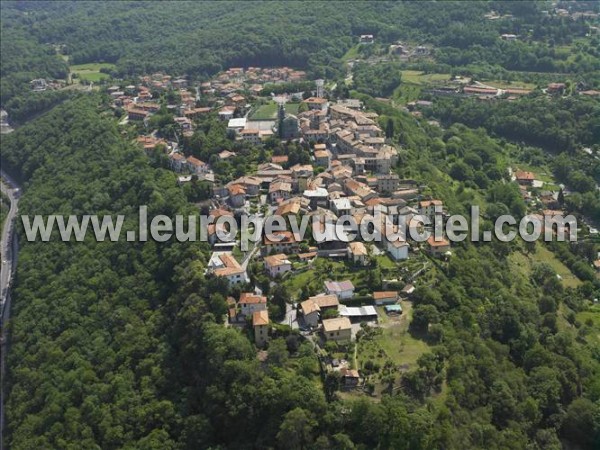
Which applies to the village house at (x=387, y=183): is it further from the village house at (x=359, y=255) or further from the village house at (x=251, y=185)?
the village house at (x=359, y=255)

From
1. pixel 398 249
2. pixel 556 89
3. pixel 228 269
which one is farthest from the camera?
pixel 556 89

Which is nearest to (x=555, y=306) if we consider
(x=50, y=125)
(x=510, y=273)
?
(x=510, y=273)

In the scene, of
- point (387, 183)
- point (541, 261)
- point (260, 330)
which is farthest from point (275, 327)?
point (541, 261)

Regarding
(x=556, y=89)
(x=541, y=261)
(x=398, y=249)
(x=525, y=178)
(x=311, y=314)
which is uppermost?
(x=398, y=249)

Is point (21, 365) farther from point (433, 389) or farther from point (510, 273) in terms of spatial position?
point (510, 273)

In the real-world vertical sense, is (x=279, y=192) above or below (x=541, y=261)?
above

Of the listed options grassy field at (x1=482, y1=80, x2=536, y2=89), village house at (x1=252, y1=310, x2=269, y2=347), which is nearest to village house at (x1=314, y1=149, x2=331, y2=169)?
village house at (x1=252, y1=310, x2=269, y2=347)

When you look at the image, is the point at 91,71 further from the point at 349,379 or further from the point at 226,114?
the point at 349,379
